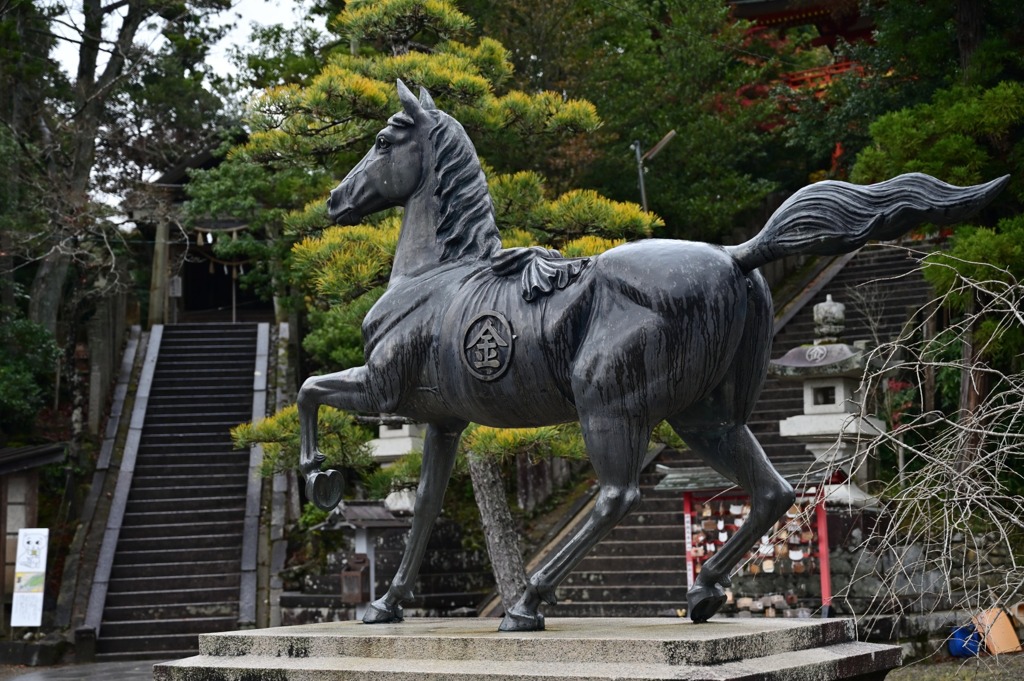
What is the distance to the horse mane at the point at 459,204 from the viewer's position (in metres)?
5.28

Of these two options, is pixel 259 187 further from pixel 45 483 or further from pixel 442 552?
pixel 442 552

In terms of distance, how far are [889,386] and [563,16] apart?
775 centimetres

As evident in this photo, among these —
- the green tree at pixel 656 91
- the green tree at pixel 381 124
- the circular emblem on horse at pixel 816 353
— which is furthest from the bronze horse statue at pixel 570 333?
the green tree at pixel 656 91

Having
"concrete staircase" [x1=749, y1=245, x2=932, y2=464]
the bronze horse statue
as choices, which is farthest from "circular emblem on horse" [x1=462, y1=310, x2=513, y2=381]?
"concrete staircase" [x1=749, y1=245, x2=932, y2=464]

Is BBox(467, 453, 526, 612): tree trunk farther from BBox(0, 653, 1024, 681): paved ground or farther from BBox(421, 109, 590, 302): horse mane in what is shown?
BBox(421, 109, 590, 302): horse mane

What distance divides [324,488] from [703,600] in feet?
5.36

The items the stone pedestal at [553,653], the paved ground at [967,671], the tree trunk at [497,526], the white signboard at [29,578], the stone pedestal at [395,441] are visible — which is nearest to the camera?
the stone pedestal at [553,653]

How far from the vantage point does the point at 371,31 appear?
10672 mm

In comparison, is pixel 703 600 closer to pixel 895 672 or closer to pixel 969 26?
pixel 895 672

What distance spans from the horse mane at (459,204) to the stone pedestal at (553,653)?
162cm

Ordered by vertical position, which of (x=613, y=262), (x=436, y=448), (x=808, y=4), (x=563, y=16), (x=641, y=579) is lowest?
(x=641, y=579)

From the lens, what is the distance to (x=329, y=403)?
5.22 metres

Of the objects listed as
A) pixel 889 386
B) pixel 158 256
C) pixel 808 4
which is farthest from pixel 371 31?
pixel 808 4

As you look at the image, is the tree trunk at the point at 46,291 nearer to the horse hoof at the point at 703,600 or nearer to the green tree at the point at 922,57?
the green tree at the point at 922,57
